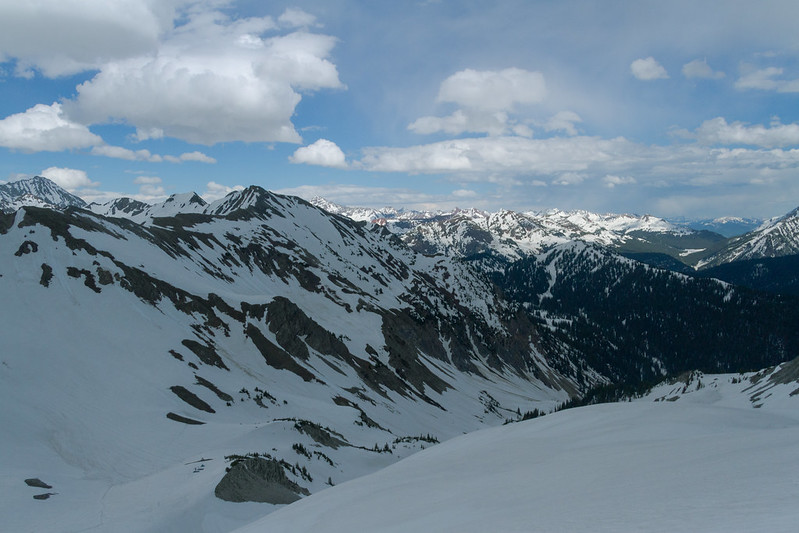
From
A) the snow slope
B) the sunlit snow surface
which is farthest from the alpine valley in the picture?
the snow slope

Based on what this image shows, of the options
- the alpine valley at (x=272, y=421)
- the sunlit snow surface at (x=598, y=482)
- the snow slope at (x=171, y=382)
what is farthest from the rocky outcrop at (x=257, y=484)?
the sunlit snow surface at (x=598, y=482)

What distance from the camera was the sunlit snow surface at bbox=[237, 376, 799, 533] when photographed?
8375 mm

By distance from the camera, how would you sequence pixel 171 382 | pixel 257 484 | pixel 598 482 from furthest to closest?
pixel 171 382, pixel 257 484, pixel 598 482

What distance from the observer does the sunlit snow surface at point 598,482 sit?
8.38 meters

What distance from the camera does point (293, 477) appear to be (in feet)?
111

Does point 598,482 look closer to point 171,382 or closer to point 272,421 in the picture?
point 272,421

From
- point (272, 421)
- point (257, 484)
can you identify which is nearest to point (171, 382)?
point (272, 421)

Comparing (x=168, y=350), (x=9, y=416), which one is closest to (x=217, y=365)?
(x=168, y=350)

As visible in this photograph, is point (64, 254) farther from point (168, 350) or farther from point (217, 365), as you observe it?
point (217, 365)

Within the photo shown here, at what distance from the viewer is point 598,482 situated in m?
11.5

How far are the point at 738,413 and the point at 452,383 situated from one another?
114m

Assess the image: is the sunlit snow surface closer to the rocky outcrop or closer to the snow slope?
the rocky outcrop

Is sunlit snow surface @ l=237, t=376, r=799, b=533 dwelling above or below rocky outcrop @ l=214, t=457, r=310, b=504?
above

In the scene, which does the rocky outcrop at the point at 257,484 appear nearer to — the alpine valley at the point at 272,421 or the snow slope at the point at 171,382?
the alpine valley at the point at 272,421
